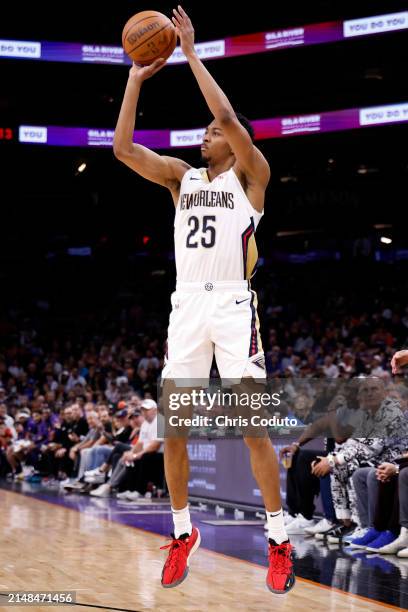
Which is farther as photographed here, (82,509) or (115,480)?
(115,480)

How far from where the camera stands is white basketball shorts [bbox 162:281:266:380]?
455cm

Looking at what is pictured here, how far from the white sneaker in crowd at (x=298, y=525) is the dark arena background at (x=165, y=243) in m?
0.02

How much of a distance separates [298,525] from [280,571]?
4438mm

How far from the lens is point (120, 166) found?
80.0 ft

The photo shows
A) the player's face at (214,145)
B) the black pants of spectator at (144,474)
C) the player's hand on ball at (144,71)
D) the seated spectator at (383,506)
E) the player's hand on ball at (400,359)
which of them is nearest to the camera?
the player's hand on ball at (144,71)

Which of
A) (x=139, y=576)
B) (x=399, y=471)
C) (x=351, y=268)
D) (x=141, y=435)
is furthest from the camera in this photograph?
(x=351, y=268)

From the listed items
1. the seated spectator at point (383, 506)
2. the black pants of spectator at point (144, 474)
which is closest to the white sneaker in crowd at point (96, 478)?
the black pants of spectator at point (144, 474)

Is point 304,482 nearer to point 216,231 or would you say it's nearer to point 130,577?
point 130,577

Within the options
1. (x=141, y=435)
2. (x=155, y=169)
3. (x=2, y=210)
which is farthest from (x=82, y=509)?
(x=2, y=210)

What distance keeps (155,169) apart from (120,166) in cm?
1988

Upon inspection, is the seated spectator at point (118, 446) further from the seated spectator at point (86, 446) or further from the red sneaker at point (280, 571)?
the red sneaker at point (280, 571)

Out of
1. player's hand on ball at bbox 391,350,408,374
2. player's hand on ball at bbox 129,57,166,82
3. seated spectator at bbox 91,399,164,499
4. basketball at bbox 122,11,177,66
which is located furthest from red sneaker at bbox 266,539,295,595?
seated spectator at bbox 91,399,164,499

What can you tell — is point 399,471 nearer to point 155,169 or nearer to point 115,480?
point 155,169

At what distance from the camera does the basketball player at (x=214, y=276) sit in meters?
4.53
